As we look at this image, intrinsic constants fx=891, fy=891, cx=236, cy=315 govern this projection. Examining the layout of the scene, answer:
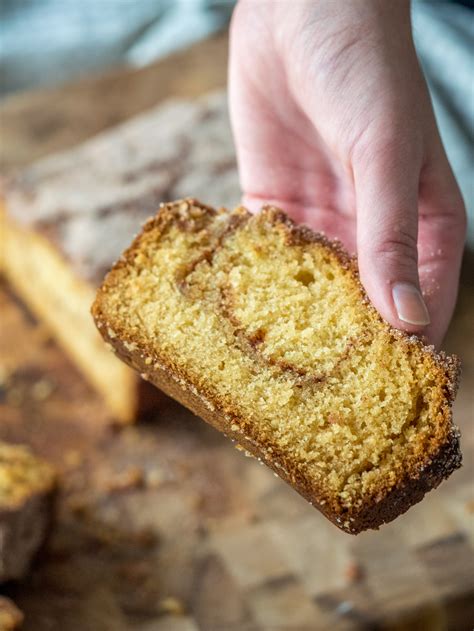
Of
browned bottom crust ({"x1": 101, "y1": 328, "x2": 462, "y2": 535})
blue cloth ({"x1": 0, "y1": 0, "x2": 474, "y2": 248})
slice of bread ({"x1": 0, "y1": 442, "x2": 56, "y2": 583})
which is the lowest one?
slice of bread ({"x1": 0, "y1": 442, "x2": 56, "y2": 583})

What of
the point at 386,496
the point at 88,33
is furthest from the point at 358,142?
the point at 88,33

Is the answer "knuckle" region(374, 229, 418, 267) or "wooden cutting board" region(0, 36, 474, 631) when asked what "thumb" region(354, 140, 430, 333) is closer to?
"knuckle" region(374, 229, 418, 267)

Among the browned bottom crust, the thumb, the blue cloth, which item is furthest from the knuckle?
the blue cloth

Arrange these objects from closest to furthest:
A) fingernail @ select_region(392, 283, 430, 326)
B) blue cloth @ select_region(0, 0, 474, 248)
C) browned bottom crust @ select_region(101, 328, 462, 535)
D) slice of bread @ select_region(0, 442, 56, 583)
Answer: browned bottom crust @ select_region(101, 328, 462, 535)
fingernail @ select_region(392, 283, 430, 326)
slice of bread @ select_region(0, 442, 56, 583)
blue cloth @ select_region(0, 0, 474, 248)

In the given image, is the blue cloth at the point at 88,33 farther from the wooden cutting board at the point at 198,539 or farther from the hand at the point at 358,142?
the hand at the point at 358,142

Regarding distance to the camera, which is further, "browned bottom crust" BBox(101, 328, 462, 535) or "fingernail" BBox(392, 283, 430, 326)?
"fingernail" BBox(392, 283, 430, 326)

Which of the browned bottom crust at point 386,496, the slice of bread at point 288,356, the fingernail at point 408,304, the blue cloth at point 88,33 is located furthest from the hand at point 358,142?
the blue cloth at point 88,33

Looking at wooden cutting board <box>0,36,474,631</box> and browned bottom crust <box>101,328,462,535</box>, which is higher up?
browned bottom crust <box>101,328,462,535</box>
